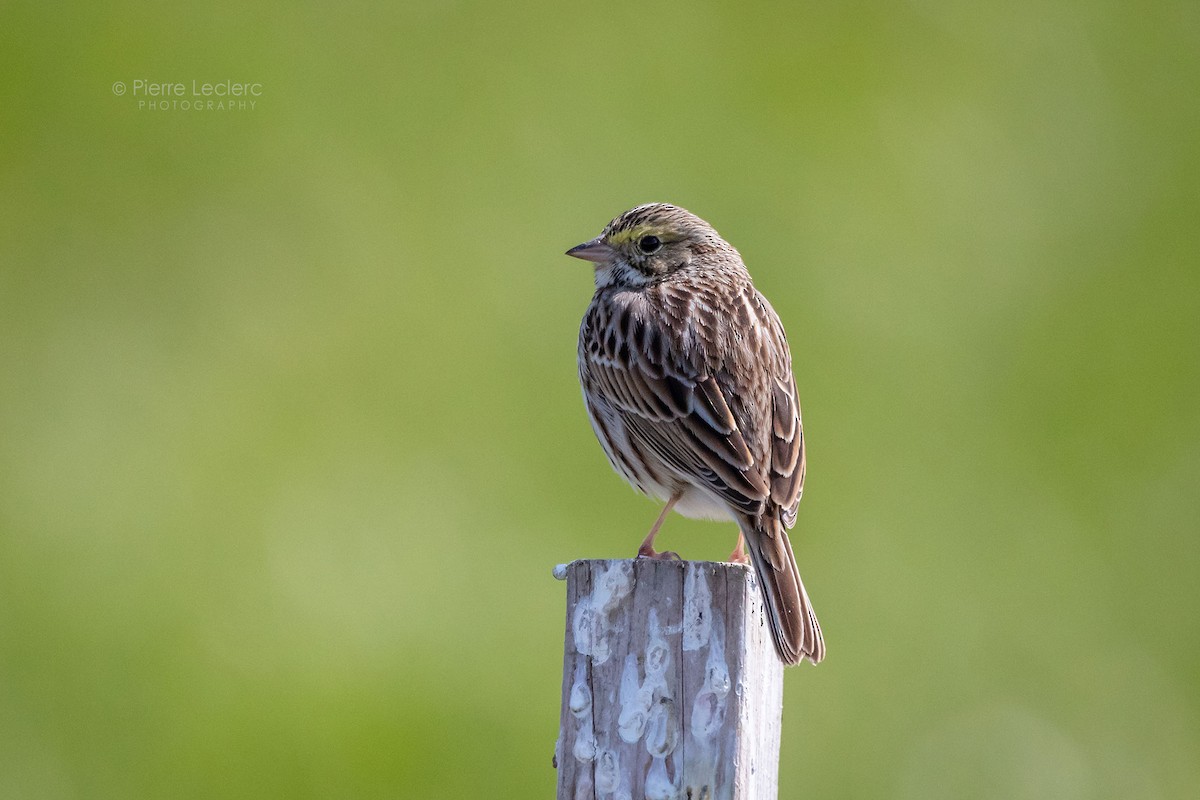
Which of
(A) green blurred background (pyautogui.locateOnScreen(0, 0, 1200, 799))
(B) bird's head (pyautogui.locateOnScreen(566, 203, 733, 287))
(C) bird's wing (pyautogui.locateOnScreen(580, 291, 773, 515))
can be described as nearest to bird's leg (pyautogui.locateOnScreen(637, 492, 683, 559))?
(C) bird's wing (pyautogui.locateOnScreen(580, 291, 773, 515))

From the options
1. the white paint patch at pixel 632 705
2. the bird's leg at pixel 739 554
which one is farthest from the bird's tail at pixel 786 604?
the bird's leg at pixel 739 554

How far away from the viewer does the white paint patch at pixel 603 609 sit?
14.5ft

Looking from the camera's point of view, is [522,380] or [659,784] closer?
[659,784]

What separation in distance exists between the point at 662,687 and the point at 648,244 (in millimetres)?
3341

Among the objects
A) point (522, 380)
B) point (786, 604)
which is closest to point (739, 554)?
point (786, 604)

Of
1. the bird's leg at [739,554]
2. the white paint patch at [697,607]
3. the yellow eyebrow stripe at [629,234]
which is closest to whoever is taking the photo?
the white paint patch at [697,607]

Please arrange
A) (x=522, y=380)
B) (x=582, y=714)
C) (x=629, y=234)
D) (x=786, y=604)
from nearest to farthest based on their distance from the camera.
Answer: (x=582, y=714) < (x=786, y=604) < (x=629, y=234) < (x=522, y=380)

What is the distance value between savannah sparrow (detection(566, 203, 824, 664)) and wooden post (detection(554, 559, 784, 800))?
0.85 meters

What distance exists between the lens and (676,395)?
20.5ft

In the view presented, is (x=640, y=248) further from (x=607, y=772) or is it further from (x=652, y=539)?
(x=607, y=772)

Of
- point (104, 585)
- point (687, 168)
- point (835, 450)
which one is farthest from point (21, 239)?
point (835, 450)

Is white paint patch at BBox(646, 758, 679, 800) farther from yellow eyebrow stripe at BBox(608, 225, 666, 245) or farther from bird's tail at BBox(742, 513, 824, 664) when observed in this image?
yellow eyebrow stripe at BBox(608, 225, 666, 245)

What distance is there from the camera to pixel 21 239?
13.6m

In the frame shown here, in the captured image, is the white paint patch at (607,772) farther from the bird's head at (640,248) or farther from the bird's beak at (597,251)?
the bird's beak at (597,251)
